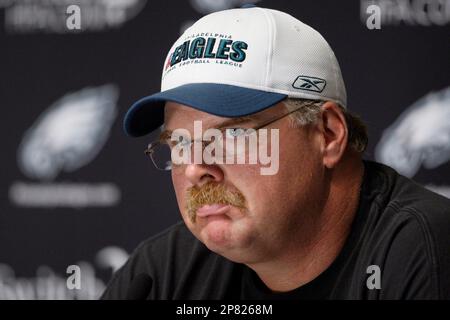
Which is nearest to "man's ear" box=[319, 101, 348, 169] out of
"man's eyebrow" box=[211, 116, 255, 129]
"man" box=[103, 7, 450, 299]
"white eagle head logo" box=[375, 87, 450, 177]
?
"man" box=[103, 7, 450, 299]

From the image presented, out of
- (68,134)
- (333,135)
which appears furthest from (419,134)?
(68,134)

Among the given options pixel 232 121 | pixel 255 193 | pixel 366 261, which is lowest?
pixel 366 261

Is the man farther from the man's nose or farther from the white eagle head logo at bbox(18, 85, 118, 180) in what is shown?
the white eagle head logo at bbox(18, 85, 118, 180)

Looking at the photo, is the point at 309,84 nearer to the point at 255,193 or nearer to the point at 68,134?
the point at 255,193

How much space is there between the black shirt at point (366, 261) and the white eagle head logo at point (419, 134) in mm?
423

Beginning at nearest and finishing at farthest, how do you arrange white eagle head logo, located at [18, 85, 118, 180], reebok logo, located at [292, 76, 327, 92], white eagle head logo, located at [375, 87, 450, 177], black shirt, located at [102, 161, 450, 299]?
1. black shirt, located at [102, 161, 450, 299]
2. reebok logo, located at [292, 76, 327, 92]
3. white eagle head logo, located at [375, 87, 450, 177]
4. white eagle head logo, located at [18, 85, 118, 180]

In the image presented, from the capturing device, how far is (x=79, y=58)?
170 centimetres

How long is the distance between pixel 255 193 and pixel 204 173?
3.1 inches

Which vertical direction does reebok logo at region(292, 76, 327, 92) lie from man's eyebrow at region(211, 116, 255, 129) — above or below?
above

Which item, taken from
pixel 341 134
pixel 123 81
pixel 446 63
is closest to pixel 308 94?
pixel 341 134

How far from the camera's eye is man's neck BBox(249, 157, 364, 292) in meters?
1.08

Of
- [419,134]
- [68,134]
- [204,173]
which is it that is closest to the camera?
[204,173]

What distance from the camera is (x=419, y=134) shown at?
1.55m

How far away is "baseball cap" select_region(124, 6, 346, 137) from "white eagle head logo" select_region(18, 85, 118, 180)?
641 millimetres
